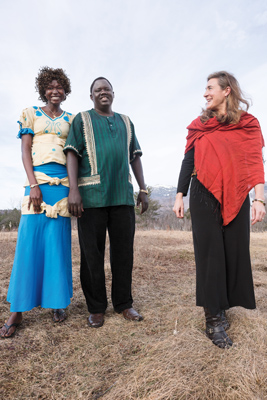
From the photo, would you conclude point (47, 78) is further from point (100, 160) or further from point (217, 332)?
point (217, 332)

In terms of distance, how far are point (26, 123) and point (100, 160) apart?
760mm

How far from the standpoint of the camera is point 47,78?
2.85 m

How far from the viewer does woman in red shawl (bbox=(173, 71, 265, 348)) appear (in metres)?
2.12

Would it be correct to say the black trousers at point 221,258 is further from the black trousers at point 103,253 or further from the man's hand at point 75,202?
the man's hand at point 75,202

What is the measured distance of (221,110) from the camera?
2287 millimetres

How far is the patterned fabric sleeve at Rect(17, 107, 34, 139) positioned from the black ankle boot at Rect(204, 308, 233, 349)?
215cm

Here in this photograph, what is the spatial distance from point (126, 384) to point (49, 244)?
1353 millimetres

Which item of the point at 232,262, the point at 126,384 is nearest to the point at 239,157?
the point at 232,262

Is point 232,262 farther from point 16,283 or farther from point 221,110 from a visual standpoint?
point 16,283

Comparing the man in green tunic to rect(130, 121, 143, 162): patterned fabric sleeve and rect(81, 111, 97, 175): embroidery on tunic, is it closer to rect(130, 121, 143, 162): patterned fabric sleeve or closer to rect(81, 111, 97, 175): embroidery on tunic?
rect(81, 111, 97, 175): embroidery on tunic

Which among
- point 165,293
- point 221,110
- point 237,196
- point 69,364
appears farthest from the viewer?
point 165,293

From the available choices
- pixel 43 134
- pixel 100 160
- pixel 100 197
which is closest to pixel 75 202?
pixel 100 197

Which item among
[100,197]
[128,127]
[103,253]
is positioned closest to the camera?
[100,197]

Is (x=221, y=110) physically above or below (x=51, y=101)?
below
